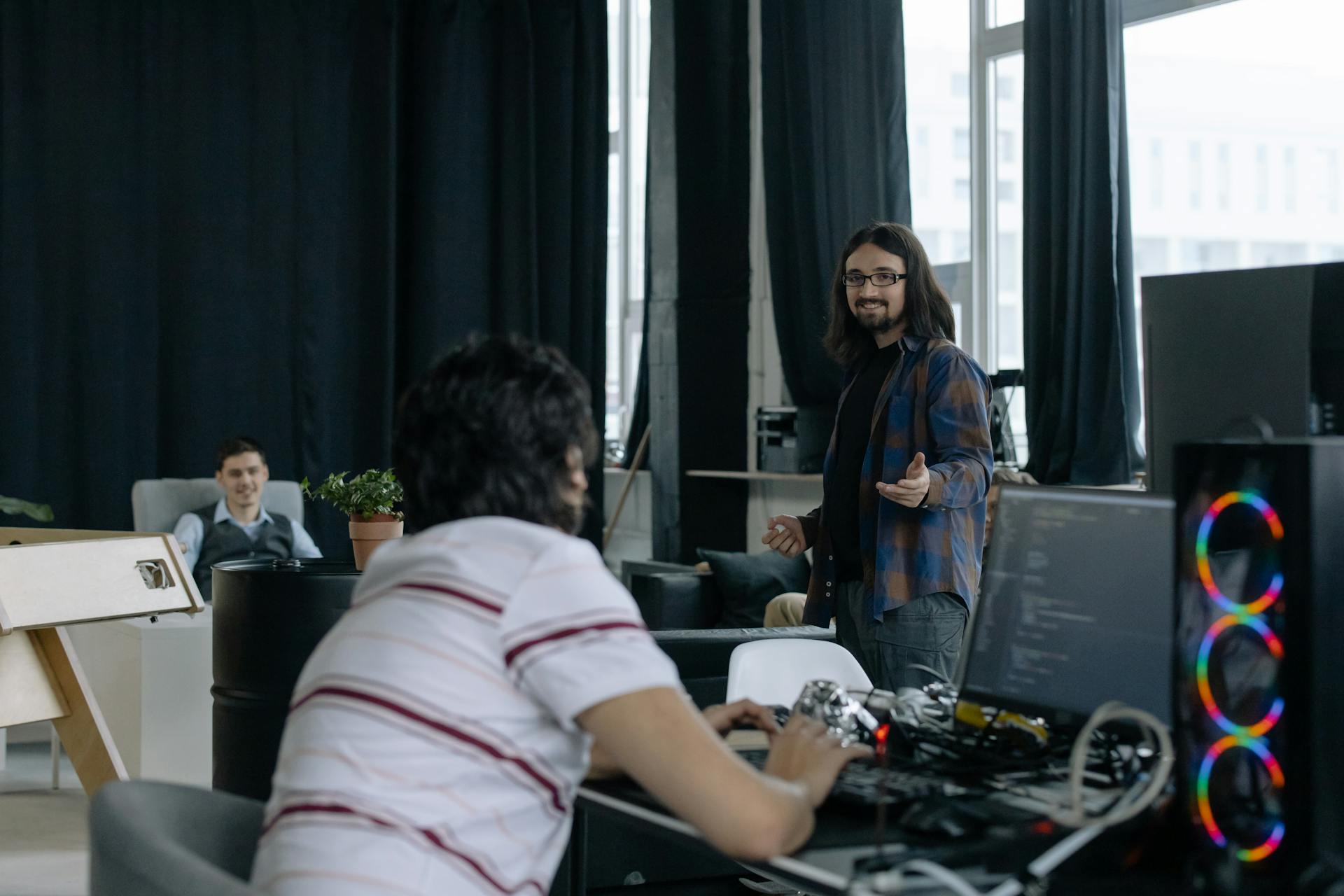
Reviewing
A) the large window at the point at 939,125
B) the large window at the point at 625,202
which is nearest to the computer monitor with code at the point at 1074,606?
the large window at the point at 939,125

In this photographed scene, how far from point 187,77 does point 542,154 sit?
171cm

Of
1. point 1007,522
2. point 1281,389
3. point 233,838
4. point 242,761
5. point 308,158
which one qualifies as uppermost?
point 308,158

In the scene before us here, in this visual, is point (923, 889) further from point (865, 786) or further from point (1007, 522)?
point (1007, 522)

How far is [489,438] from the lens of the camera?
135 centimetres

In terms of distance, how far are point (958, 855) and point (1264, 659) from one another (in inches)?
12.9

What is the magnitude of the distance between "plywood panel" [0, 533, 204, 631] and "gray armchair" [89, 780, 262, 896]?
1.80 m

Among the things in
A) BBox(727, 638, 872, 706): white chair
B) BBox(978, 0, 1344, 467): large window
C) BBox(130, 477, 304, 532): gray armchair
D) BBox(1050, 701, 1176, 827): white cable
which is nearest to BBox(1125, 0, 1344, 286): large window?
BBox(978, 0, 1344, 467): large window

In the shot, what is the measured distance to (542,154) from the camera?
6934 mm

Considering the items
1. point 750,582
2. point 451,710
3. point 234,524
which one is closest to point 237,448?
point 234,524

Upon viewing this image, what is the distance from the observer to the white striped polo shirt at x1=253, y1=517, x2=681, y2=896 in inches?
48.4

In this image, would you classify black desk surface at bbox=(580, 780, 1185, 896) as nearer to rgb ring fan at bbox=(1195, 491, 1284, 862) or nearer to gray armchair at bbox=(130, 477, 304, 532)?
rgb ring fan at bbox=(1195, 491, 1284, 862)

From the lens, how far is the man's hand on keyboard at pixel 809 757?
1422 millimetres

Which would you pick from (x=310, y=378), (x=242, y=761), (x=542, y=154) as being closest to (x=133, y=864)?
(x=242, y=761)

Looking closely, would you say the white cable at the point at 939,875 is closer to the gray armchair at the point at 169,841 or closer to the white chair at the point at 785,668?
the gray armchair at the point at 169,841
